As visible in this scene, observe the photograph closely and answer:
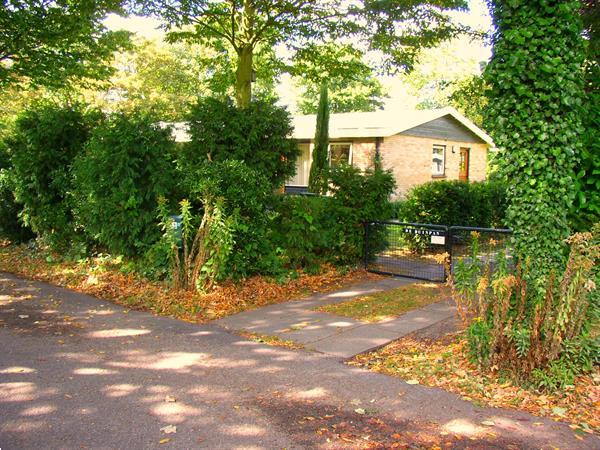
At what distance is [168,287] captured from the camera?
323 inches

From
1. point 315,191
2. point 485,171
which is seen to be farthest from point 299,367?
point 485,171

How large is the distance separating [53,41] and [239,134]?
653 cm

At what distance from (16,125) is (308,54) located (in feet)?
21.7

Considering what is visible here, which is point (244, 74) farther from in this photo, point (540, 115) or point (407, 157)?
point (407, 157)

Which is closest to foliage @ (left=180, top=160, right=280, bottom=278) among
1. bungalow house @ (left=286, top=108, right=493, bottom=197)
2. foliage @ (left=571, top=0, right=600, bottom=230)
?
foliage @ (left=571, top=0, right=600, bottom=230)

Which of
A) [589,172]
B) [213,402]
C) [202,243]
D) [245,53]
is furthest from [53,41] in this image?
[589,172]

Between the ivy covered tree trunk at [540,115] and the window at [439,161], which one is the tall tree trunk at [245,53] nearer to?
the ivy covered tree trunk at [540,115]

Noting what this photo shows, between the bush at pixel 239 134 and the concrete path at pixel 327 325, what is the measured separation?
2913mm

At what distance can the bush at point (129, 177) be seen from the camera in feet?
28.1

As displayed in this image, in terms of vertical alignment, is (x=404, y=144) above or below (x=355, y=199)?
above

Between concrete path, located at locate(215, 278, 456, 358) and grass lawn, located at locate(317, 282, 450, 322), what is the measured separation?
0.17 meters

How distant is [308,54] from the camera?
42.8 feet

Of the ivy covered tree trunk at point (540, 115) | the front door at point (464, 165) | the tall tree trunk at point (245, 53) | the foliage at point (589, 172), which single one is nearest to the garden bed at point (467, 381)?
the ivy covered tree trunk at point (540, 115)

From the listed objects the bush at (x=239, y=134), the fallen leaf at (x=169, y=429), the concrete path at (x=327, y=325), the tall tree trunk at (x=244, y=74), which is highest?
the tall tree trunk at (x=244, y=74)
